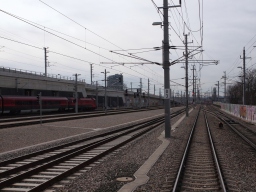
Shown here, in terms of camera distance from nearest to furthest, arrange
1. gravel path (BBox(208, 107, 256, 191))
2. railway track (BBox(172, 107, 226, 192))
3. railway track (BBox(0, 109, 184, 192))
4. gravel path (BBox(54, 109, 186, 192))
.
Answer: railway track (BBox(172, 107, 226, 192)) → gravel path (BBox(54, 109, 186, 192)) → gravel path (BBox(208, 107, 256, 191)) → railway track (BBox(0, 109, 184, 192))

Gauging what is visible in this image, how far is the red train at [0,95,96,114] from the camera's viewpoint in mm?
47438

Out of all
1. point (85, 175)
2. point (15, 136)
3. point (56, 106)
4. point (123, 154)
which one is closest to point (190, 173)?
point (85, 175)

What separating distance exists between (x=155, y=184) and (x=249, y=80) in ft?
214

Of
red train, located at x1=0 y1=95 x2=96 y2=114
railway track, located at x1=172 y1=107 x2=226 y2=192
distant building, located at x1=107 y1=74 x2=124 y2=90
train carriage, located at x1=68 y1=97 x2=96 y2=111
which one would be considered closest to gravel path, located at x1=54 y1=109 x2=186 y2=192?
railway track, located at x1=172 y1=107 x2=226 y2=192

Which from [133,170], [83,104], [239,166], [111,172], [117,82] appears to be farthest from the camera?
[117,82]

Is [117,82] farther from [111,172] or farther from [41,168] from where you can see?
[111,172]

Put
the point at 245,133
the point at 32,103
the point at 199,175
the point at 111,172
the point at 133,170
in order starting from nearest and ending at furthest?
the point at 199,175, the point at 111,172, the point at 133,170, the point at 245,133, the point at 32,103

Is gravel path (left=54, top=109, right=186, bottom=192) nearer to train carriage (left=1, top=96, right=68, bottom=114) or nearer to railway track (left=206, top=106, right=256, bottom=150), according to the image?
railway track (left=206, top=106, right=256, bottom=150)

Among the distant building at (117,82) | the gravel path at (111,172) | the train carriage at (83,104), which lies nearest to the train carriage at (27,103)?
the train carriage at (83,104)

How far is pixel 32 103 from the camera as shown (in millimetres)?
54031

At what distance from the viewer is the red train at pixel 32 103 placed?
47.4 m

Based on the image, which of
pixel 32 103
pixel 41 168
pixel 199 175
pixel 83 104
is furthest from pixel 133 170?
pixel 83 104

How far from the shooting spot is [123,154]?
47.6 feet

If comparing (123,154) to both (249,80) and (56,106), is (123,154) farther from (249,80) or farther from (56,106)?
(249,80)
